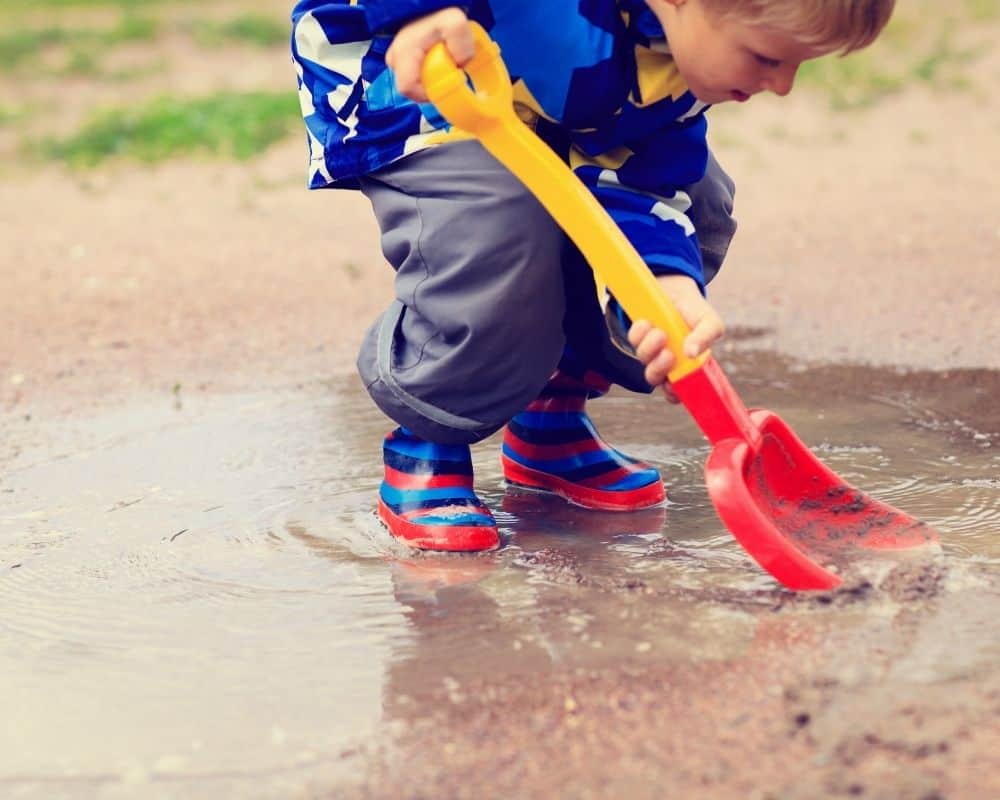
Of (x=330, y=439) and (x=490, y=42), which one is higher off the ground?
(x=490, y=42)

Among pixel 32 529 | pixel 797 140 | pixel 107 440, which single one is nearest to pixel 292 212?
pixel 797 140

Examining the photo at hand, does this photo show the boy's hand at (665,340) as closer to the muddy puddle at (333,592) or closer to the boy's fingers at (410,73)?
the muddy puddle at (333,592)

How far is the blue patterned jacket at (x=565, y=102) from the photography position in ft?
5.73

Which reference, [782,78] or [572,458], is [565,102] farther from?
[572,458]

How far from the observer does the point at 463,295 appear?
1.86 metres

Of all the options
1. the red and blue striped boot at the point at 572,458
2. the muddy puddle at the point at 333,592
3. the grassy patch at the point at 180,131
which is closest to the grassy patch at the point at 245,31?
the grassy patch at the point at 180,131

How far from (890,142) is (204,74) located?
319 centimetres

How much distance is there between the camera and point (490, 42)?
67.2 inches

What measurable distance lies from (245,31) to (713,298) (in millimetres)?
4527

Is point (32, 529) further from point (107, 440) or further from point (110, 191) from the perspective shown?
point (110, 191)

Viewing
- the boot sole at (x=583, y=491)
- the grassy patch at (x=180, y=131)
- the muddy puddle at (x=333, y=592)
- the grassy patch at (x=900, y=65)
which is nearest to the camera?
the muddy puddle at (x=333, y=592)

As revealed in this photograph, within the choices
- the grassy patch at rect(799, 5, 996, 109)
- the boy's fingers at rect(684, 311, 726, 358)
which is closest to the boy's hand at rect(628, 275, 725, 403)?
the boy's fingers at rect(684, 311, 726, 358)

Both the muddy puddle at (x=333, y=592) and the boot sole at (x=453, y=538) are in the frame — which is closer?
the muddy puddle at (x=333, y=592)

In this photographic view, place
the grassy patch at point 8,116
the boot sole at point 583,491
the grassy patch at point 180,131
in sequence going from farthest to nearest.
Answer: the grassy patch at point 8,116
the grassy patch at point 180,131
the boot sole at point 583,491
